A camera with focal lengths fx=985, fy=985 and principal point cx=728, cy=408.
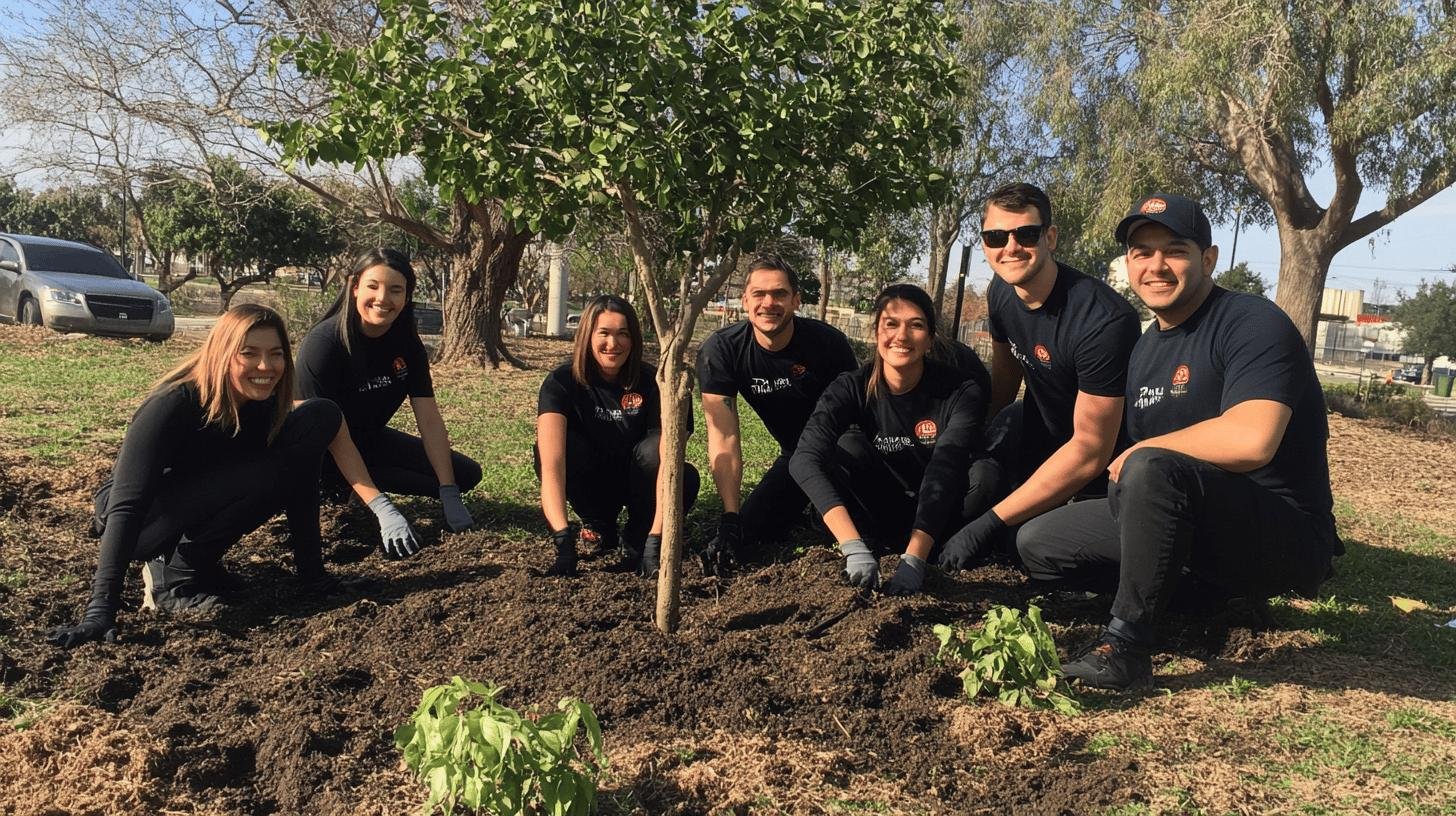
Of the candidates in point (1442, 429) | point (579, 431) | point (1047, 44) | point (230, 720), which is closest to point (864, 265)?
point (1047, 44)

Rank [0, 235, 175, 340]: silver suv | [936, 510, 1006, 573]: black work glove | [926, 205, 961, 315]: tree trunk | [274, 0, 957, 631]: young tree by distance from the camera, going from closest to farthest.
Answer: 1. [274, 0, 957, 631]: young tree
2. [936, 510, 1006, 573]: black work glove
3. [0, 235, 175, 340]: silver suv
4. [926, 205, 961, 315]: tree trunk

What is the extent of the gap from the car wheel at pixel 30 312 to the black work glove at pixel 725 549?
13.2 metres

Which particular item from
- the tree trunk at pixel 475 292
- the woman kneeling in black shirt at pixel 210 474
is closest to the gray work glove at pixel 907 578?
the woman kneeling in black shirt at pixel 210 474

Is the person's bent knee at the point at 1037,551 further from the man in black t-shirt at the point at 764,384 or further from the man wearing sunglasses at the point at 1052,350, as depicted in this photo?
the man in black t-shirt at the point at 764,384

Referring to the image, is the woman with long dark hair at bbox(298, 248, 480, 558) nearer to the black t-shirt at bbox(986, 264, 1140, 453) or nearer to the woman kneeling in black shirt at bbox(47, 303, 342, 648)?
the woman kneeling in black shirt at bbox(47, 303, 342, 648)

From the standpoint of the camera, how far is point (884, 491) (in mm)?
4215

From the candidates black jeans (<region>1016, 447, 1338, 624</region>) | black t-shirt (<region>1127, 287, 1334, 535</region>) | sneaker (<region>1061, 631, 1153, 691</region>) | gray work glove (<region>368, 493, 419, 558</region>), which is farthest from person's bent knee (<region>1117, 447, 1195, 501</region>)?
gray work glove (<region>368, 493, 419, 558</region>)

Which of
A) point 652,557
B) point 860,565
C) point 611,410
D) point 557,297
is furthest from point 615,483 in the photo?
point 557,297

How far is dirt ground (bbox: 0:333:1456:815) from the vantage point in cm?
236

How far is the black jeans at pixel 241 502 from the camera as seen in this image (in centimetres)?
335

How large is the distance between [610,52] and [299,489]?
2061 millimetres

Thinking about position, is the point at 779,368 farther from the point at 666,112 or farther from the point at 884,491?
the point at 666,112

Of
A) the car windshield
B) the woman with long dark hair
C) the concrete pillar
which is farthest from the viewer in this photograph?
the concrete pillar

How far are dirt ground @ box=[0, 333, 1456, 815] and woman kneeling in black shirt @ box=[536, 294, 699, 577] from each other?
26 cm
